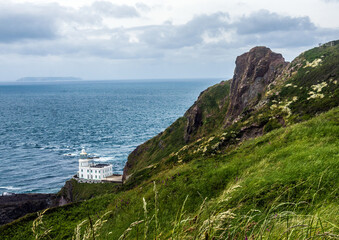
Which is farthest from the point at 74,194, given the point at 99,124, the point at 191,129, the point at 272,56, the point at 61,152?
the point at 99,124

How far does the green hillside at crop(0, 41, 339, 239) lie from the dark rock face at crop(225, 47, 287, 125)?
4550mm

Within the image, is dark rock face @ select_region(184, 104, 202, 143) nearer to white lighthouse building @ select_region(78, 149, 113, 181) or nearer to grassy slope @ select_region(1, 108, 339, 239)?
white lighthouse building @ select_region(78, 149, 113, 181)

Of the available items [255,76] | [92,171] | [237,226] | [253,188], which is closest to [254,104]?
[255,76]

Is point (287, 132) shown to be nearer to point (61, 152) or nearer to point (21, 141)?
point (61, 152)

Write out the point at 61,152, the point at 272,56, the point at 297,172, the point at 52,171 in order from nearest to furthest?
the point at 297,172 < the point at 272,56 < the point at 52,171 < the point at 61,152

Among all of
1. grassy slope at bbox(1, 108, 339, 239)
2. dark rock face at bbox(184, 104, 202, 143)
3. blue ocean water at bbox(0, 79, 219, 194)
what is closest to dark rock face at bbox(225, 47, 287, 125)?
dark rock face at bbox(184, 104, 202, 143)

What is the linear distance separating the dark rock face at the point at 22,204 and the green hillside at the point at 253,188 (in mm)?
33532

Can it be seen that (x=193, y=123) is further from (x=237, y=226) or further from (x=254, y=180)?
(x=237, y=226)

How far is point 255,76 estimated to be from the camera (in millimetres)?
63156

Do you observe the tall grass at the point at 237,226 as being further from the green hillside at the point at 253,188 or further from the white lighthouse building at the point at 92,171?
the white lighthouse building at the point at 92,171

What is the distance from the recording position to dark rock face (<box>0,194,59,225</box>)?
57.2 metres

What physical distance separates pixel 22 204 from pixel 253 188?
62688 millimetres

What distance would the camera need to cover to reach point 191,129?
67.9m

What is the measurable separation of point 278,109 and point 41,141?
375 feet
